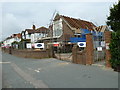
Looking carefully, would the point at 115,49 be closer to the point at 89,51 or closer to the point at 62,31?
the point at 89,51

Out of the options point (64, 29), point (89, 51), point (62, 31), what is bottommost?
point (89, 51)

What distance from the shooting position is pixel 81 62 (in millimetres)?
13422

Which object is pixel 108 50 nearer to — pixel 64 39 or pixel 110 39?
pixel 110 39

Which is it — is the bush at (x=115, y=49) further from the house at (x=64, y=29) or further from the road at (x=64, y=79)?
the house at (x=64, y=29)

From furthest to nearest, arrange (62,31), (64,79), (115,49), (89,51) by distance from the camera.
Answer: (62,31) < (89,51) < (115,49) < (64,79)

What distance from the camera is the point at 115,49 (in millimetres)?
9438

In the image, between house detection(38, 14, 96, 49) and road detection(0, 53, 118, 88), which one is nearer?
road detection(0, 53, 118, 88)

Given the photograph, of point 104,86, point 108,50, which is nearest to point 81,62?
point 108,50

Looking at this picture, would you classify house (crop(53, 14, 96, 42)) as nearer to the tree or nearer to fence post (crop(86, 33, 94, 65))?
the tree

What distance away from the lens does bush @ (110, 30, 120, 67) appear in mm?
9258

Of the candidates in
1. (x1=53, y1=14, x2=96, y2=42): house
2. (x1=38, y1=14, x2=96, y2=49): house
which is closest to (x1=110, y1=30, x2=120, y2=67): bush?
(x1=38, y1=14, x2=96, y2=49): house

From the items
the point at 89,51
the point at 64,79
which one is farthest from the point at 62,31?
the point at 64,79

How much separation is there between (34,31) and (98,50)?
48255 mm

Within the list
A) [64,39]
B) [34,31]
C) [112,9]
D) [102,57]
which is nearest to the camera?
[102,57]
